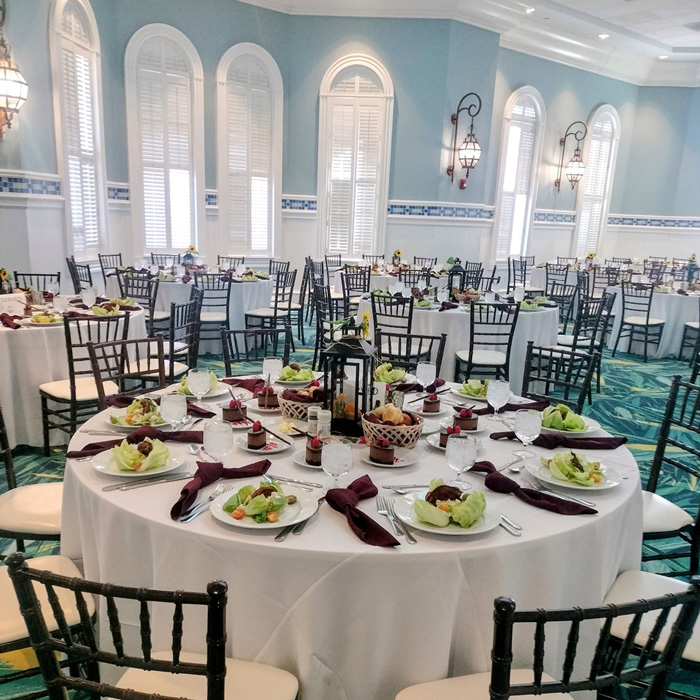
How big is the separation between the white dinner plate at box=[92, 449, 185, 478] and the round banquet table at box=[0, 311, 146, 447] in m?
2.25

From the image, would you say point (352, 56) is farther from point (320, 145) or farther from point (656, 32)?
point (656, 32)

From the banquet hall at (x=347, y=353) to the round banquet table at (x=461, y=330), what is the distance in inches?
1.2

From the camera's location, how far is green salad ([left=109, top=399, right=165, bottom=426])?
2162mm

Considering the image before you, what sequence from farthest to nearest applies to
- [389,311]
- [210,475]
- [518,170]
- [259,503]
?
[518,170], [389,311], [210,475], [259,503]

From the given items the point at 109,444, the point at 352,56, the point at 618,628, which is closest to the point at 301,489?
the point at 109,444

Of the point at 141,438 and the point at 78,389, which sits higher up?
the point at 141,438

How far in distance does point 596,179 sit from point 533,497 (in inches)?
467

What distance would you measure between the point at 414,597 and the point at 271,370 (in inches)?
53.5

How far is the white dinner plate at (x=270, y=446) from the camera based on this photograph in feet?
6.44

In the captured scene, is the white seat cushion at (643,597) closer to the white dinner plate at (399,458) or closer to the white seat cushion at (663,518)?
the white seat cushion at (663,518)

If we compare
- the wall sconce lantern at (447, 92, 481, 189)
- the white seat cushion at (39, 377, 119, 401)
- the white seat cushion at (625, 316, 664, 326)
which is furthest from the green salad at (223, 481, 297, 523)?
the wall sconce lantern at (447, 92, 481, 189)

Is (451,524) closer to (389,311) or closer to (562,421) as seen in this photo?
(562,421)

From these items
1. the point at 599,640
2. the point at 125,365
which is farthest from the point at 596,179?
the point at 599,640

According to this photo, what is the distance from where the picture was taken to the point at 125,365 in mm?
3963
